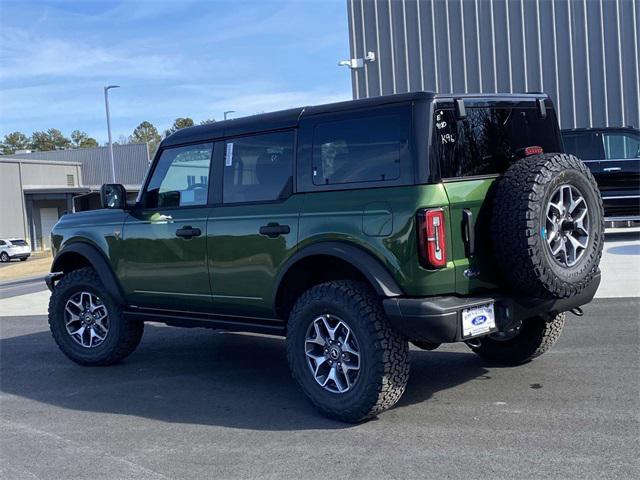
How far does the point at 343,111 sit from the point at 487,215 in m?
1.23

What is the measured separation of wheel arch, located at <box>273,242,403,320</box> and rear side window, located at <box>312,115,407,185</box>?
0.50m

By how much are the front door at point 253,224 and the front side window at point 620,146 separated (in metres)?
9.20

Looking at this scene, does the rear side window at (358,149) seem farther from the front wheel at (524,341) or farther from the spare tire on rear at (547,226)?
the front wheel at (524,341)

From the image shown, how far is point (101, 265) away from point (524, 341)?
3802mm

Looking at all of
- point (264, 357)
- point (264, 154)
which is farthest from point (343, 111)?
point (264, 357)

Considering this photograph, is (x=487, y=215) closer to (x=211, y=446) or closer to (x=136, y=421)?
(x=211, y=446)

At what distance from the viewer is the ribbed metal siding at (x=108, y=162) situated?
2285 inches

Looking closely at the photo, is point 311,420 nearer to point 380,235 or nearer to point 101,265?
point 380,235

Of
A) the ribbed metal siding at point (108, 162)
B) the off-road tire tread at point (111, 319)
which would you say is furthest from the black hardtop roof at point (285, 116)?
the ribbed metal siding at point (108, 162)

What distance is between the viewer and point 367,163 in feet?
15.8

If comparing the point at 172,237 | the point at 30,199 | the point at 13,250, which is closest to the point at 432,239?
the point at 172,237

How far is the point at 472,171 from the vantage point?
4801 millimetres

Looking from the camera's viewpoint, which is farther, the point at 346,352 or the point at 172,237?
the point at 172,237

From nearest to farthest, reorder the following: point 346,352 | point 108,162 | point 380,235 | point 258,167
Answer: point 380,235 < point 346,352 < point 258,167 < point 108,162
